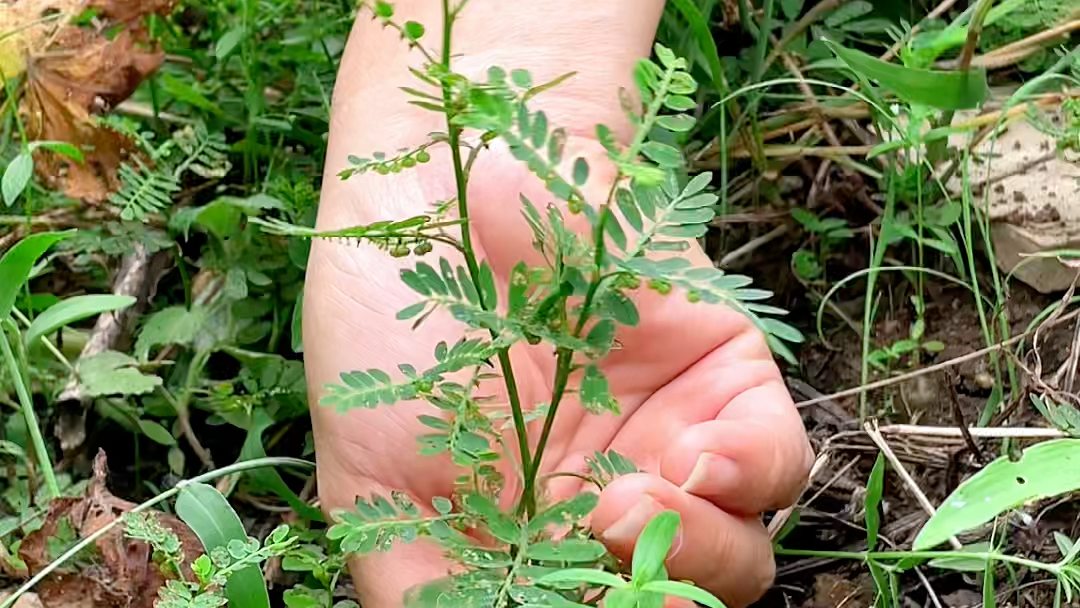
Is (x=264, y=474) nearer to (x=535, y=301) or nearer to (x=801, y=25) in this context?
(x=535, y=301)

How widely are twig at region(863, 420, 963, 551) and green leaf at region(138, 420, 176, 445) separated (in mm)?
672

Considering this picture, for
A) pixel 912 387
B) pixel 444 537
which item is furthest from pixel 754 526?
pixel 912 387

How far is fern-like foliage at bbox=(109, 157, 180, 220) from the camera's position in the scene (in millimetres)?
1262

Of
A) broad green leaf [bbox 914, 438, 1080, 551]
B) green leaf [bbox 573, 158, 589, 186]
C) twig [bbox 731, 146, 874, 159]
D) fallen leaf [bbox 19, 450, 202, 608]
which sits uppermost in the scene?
green leaf [bbox 573, 158, 589, 186]

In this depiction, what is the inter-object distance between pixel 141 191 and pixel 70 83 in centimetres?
18

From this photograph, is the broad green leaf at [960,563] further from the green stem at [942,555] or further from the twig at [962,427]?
the twig at [962,427]

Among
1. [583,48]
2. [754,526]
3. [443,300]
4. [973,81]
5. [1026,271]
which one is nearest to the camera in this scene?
[443,300]

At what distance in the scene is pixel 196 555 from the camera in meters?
0.99

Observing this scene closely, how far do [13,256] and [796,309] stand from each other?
83 cm

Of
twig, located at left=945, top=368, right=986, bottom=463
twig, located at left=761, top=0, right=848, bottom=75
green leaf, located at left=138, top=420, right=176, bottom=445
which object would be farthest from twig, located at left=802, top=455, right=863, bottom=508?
green leaf, located at left=138, top=420, right=176, bottom=445

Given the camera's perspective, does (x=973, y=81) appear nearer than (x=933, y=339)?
Yes

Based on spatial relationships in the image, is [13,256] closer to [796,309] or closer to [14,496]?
[14,496]

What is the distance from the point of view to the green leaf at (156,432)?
47.0 inches

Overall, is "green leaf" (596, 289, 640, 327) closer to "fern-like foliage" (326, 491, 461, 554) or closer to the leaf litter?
"fern-like foliage" (326, 491, 461, 554)
